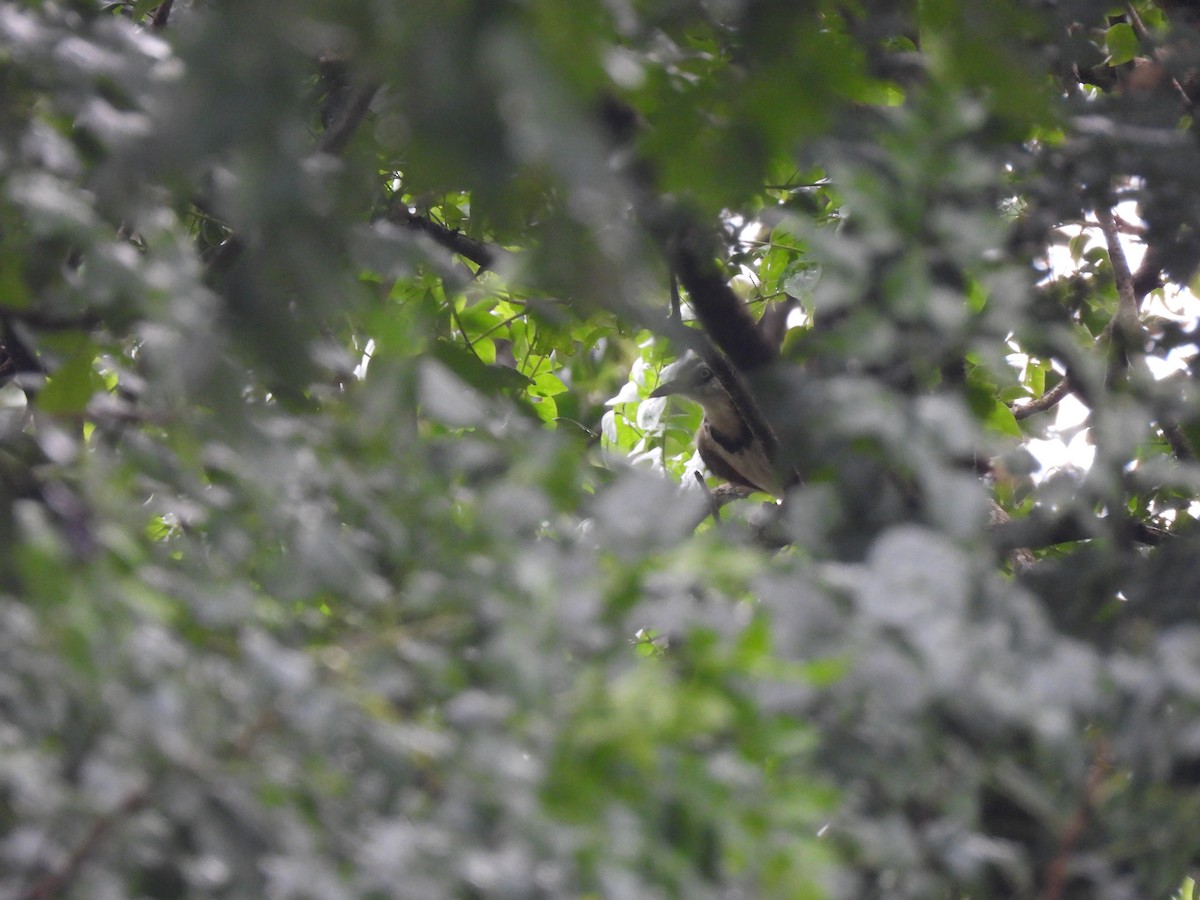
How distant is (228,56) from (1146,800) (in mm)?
544

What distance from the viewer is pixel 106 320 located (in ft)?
2.50

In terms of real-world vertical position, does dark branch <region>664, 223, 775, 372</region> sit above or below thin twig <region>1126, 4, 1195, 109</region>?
below

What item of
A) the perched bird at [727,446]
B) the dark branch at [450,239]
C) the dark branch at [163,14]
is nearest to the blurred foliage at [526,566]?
the dark branch at [163,14]

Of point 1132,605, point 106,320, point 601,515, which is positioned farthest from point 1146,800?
point 106,320

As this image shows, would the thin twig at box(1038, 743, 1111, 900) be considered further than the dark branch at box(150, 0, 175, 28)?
No

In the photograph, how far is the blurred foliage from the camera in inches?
17.8

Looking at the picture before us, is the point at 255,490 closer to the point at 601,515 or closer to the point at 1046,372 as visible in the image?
the point at 601,515

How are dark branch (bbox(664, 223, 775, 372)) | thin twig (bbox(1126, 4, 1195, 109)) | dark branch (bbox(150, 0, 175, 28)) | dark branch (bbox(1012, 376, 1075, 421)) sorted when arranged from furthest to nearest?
dark branch (bbox(1012, 376, 1075, 421))
dark branch (bbox(150, 0, 175, 28))
dark branch (bbox(664, 223, 775, 372))
thin twig (bbox(1126, 4, 1195, 109))

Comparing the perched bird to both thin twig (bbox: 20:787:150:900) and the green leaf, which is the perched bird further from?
thin twig (bbox: 20:787:150:900)

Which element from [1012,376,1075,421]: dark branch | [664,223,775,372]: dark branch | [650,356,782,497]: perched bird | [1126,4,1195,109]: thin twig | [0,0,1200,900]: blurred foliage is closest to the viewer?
[0,0,1200,900]: blurred foliage

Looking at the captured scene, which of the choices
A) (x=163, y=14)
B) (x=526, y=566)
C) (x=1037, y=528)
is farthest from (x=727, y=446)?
(x=526, y=566)

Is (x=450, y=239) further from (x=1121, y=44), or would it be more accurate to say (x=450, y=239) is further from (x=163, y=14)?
(x=1121, y=44)

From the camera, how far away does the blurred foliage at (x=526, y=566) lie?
453 millimetres

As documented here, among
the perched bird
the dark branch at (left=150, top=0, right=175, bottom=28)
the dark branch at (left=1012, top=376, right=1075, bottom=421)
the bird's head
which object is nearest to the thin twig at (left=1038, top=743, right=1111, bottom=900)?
the dark branch at (left=150, top=0, right=175, bottom=28)
